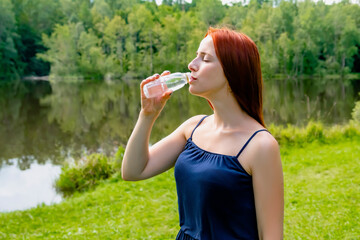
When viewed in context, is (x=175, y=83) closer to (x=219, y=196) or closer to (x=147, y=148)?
(x=147, y=148)

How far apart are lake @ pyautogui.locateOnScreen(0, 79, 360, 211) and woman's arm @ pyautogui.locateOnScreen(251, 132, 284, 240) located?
6.01m

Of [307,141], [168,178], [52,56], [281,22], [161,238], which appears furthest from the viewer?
[52,56]

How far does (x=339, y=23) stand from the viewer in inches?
1586

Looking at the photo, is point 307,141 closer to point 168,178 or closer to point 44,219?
point 168,178

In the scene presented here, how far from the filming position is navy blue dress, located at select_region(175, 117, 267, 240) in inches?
50.1

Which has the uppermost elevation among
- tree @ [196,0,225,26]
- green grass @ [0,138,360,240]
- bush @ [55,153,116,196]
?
tree @ [196,0,225,26]

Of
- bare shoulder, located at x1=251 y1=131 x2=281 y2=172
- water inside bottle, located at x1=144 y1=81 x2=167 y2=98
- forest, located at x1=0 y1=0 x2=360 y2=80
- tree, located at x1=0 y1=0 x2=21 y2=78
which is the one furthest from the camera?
tree, located at x1=0 y1=0 x2=21 y2=78

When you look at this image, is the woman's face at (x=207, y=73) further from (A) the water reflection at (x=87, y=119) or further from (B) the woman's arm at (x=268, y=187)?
(A) the water reflection at (x=87, y=119)

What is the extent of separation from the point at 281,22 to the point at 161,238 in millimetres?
38545

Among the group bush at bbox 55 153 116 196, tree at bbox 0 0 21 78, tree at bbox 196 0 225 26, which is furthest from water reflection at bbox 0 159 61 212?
tree at bbox 0 0 21 78

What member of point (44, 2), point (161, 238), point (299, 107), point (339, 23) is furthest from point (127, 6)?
point (161, 238)

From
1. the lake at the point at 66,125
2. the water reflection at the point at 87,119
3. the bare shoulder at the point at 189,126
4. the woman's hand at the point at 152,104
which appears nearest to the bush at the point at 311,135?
the lake at the point at 66,125

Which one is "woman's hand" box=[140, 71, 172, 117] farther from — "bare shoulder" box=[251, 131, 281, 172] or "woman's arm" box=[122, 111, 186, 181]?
"bare shoulder" box=[251, 131, 281, 172]

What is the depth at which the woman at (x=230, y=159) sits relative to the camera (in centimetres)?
126
